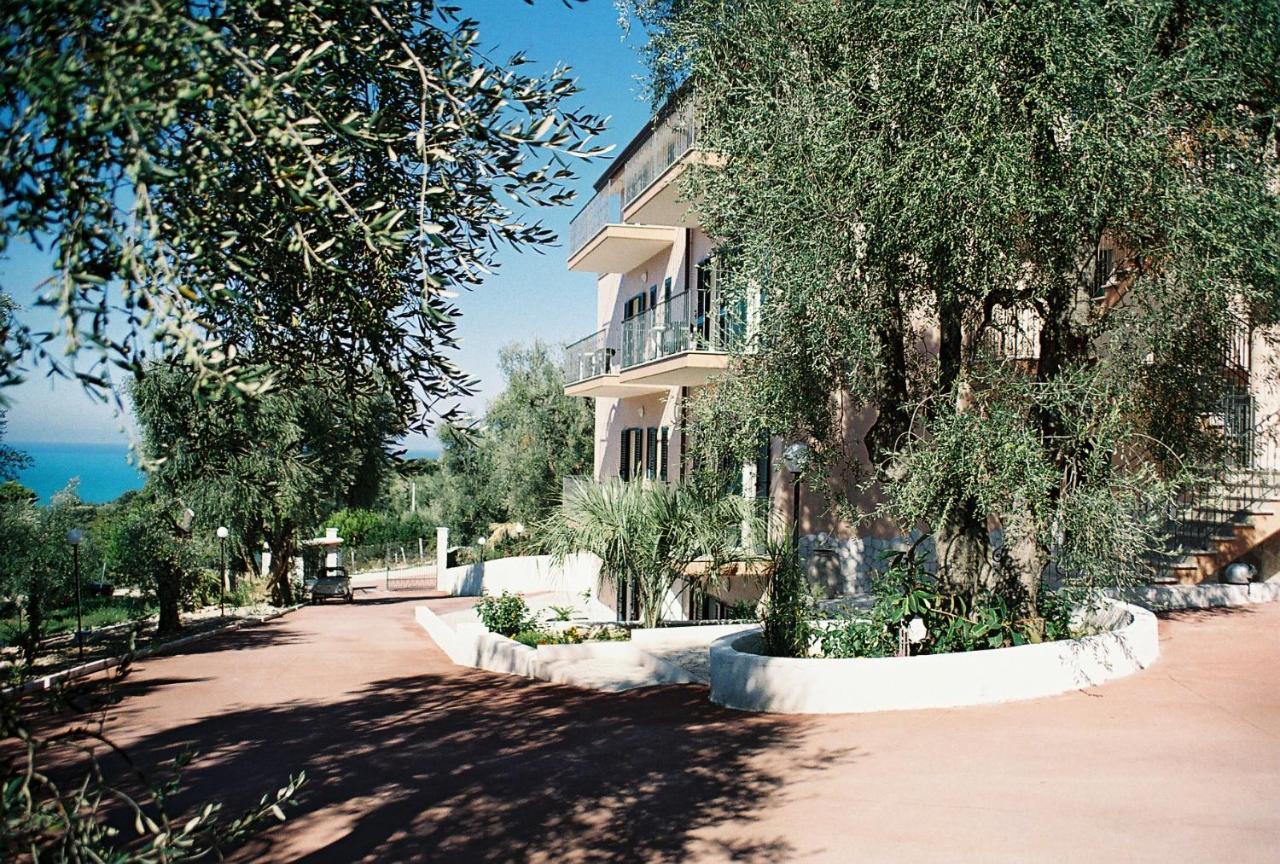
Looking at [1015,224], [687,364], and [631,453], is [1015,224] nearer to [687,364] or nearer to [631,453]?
[687,364]

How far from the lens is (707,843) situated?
650 cm

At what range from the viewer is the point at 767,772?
7.98 meters

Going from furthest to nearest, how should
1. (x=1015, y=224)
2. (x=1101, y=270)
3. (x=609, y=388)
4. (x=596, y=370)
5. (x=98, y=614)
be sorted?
(x=98, y=614), (x=596, y=370), (x=609, y=388), (x=1101, y=270), (x=1015, y=224)

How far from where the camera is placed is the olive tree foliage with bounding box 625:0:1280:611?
8828mm

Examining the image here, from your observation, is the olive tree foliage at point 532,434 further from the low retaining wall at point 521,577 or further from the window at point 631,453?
the window at point 631,453

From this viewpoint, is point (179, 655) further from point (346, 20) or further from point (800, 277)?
point (346, 20)

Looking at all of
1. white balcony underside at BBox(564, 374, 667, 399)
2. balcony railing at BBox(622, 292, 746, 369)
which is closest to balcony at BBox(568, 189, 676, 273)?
balcony railing at BBox(622, 292, 746, 369)

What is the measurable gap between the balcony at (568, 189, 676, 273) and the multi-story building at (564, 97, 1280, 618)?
41 mm

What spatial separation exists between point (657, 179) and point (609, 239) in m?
3.28

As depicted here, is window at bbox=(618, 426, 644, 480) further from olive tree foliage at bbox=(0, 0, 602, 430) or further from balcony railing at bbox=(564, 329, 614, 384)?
olive tree foliage at bbox=(0, 0, 602, 430)

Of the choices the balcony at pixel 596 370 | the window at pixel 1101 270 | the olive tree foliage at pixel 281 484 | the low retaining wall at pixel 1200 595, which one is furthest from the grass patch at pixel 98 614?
the window at pixel 1101 270

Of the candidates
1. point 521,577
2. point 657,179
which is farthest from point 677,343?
point 521,577

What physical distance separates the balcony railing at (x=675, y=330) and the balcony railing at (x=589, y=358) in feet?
8.69

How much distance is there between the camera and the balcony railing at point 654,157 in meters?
18.2
